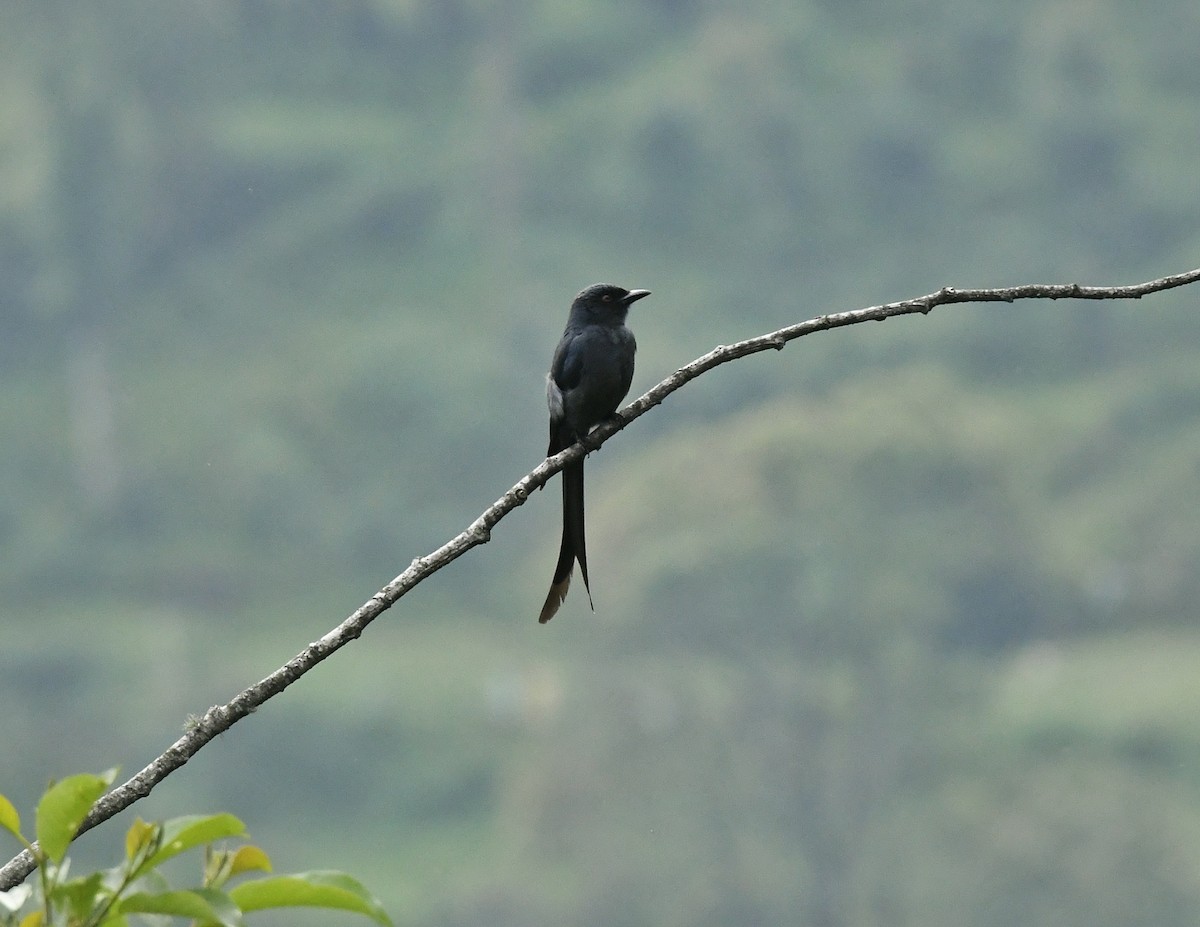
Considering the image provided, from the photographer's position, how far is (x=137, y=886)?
2039 mm

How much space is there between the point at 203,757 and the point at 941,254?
245 feet

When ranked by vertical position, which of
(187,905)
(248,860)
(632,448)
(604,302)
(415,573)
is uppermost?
(632,448)

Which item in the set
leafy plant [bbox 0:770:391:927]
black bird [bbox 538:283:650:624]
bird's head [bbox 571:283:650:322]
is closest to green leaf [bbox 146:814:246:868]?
leafy plant [bbox 0:770:391:927]

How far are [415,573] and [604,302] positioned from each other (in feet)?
13.8

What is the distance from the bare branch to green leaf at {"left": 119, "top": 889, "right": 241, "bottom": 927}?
227 mm

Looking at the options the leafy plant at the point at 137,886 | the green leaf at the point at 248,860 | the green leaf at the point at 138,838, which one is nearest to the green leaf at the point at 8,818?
the leafy plant at the point at 137,886

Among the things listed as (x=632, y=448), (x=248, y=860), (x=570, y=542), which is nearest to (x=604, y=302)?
(x=570, y=542)

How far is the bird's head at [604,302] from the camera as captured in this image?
7.21m

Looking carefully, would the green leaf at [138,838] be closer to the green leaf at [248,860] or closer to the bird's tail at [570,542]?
the green leaf at [248,860]

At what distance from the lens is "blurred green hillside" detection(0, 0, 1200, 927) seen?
274ft

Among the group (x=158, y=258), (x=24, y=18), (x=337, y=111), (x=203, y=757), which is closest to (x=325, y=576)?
(x=203, y=757)

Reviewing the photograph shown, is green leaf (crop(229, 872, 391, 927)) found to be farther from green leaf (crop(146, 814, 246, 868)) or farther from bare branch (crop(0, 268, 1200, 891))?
bare branch (crop(0, 268, 1200, 891))

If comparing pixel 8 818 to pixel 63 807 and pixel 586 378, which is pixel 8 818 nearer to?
pixel 63 807

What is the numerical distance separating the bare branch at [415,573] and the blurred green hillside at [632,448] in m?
72.1
